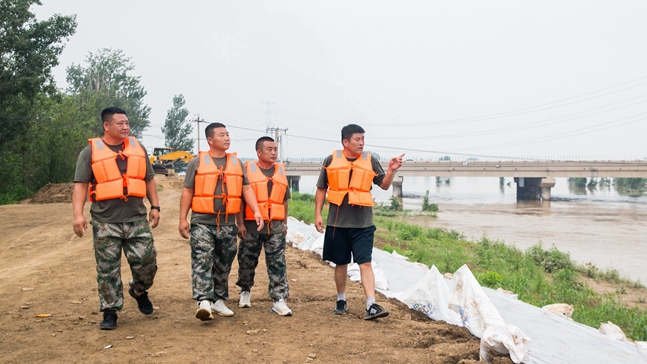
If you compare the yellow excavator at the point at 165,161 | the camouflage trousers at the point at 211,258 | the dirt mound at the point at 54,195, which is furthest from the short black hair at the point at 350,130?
the yellow excavator at the point at 165,161

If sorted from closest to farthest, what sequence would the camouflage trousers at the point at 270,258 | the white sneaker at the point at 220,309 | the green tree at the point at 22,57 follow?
1. the white sneaker at the point at 220,309
2. the camouflage trousers at the point at 270,258
3. the green tree at the point at 22,57

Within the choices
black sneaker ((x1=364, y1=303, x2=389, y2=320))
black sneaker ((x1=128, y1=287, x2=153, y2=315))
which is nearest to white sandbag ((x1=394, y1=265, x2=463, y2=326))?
black sneaker ((x1=364, y1=303, x2=389, y2=320))

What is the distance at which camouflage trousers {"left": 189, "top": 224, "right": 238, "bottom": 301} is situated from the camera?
5109 millimetres

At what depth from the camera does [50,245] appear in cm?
1195

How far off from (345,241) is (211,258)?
133 cm

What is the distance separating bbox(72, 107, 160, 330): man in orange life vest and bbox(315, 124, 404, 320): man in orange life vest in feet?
5.59

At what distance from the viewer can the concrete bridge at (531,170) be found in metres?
57.4

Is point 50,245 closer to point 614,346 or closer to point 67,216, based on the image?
point 67,216

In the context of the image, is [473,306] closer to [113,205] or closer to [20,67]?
[113,205]

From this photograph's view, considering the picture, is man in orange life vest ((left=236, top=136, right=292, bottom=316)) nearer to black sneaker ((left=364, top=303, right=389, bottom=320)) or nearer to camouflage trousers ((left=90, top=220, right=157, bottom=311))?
black sneaker ((left=364, top=303, right=389, bottom=320))

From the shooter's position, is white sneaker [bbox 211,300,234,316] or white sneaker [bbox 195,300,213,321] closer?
white sneaker [bbox 195,300,213,321]

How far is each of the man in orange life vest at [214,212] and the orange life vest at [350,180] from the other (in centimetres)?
80

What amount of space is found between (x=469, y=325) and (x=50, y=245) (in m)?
10.0

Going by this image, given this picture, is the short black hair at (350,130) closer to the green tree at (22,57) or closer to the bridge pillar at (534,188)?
the green tree at (22,57)
